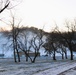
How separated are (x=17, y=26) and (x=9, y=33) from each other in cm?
463

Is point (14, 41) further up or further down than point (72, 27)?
further down

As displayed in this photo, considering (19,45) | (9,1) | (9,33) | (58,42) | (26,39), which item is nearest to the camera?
(9,1)

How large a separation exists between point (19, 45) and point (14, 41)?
5.02 ft

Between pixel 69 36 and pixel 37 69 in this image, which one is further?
pixel 69 36

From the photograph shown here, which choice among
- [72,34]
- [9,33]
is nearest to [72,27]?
[72,34]

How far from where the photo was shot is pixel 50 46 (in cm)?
8894

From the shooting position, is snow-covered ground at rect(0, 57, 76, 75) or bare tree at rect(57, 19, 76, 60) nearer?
snow-covered ground at rect(0, 57, 76, 75)

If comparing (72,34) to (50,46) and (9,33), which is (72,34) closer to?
(50,46)

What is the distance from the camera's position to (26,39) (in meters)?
A: 79.3

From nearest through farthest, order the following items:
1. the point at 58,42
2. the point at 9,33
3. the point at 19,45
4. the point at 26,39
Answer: the point at 19,45, the point at 9,33, the point at 26,39, the point at 58,42

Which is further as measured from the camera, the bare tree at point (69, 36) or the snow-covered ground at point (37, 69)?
the bare tree at point (69, 36)

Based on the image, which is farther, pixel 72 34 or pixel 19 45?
pixel 72 34

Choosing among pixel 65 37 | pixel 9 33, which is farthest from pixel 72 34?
pixel 9 33

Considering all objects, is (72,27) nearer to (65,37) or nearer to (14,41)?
(65,37)
